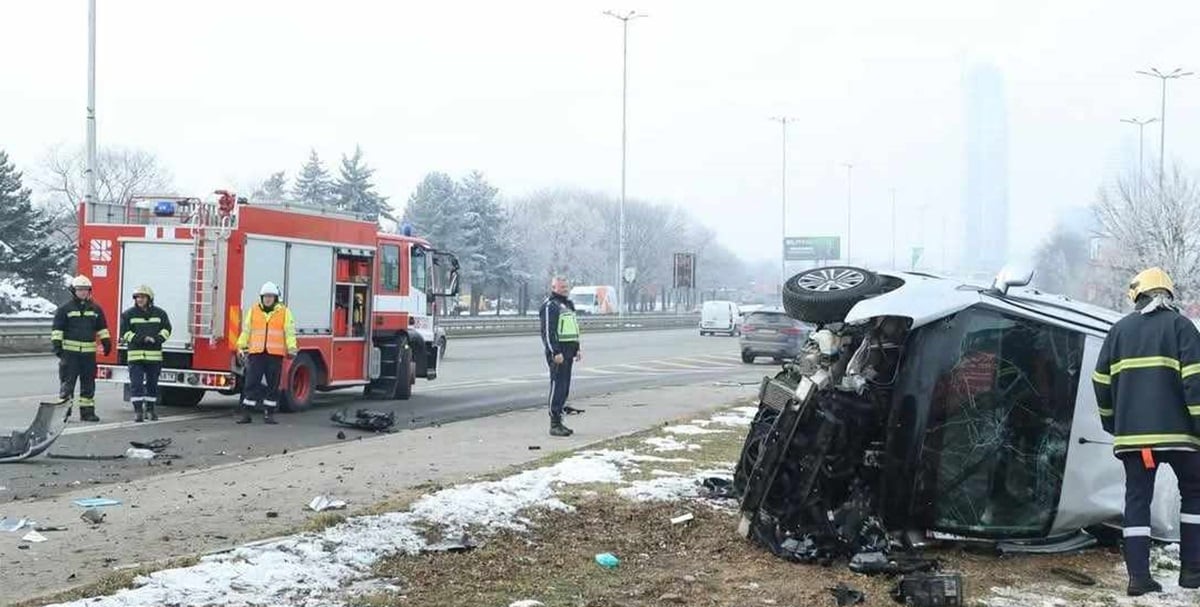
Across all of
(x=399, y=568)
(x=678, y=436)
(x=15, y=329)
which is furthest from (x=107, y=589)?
(x=15, y=329)

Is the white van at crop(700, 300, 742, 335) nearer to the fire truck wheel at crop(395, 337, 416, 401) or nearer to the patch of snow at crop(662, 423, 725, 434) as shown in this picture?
the fire truck wheel at crop(395, 337, 416, 401)

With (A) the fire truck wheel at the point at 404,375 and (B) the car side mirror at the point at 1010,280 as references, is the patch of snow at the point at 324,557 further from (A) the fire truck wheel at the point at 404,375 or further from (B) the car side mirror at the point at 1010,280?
(A) the fire truck wheel at the point at 404,375

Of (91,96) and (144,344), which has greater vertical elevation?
(91,96)

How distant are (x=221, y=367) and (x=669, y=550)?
8.76 meters

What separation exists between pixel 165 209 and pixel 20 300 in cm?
4239

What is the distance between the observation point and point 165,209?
1413cm

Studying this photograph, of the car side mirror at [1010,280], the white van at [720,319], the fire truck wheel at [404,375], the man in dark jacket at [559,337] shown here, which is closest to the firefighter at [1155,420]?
the car side mirror at [1010,280]

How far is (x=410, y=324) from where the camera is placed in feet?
55.7

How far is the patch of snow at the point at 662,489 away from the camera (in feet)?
26.0

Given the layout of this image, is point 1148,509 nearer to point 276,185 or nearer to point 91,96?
point 91,96

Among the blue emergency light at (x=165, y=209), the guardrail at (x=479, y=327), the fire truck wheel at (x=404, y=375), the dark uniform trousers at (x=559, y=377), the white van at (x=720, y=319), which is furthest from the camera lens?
the white van at (x=720, y=319)

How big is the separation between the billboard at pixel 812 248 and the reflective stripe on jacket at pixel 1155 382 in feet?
291

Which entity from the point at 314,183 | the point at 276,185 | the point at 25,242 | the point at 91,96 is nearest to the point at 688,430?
the point at 91,96

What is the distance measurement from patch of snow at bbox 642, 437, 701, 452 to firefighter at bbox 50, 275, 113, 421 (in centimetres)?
659
